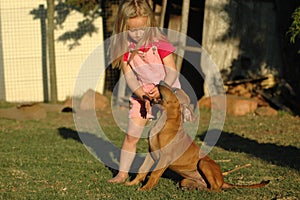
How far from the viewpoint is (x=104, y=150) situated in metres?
8.57

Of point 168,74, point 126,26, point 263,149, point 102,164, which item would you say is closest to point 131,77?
point 168,74

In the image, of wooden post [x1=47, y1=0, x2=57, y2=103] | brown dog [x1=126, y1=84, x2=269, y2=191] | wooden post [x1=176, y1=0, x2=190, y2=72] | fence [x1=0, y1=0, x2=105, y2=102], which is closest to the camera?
brown dog [x1=126, y1=84, x2=269, y2=191]

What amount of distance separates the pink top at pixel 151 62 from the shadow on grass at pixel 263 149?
2.14m

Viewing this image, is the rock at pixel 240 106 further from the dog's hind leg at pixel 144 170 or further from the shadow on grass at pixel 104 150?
the dog's hind leg at pixel 144 170

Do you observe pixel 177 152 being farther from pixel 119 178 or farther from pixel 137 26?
pixel 137 26

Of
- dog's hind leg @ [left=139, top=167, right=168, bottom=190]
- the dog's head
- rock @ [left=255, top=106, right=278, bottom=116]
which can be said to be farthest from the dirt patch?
the dog's head

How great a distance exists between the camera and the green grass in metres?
5.95

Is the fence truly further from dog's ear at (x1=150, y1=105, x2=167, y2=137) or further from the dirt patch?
dog's ear at (x1=150, y1=105, x2=167, y2=137)

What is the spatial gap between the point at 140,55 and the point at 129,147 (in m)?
1.05

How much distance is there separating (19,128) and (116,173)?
4.34 meters

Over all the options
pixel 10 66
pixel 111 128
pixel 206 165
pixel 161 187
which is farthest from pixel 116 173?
pixel 10 66

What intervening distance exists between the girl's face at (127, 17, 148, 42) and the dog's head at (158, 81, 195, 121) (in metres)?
0.68

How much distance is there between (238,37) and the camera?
534 inches

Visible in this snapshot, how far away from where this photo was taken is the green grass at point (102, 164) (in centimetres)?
595
